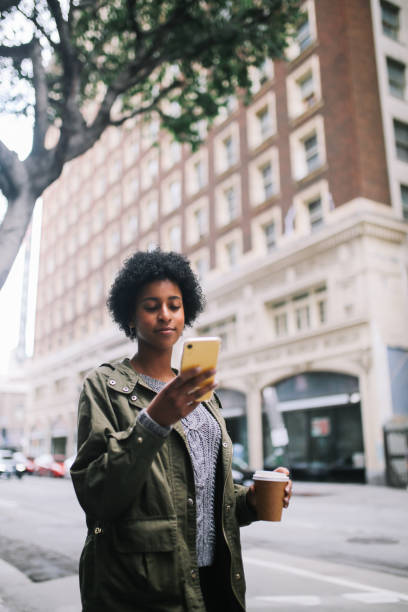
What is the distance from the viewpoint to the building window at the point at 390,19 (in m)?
22.9

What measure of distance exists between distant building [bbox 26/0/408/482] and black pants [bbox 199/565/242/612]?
14200 mm

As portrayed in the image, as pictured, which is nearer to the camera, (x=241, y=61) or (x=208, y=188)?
(x=241, y=61)

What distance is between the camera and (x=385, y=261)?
66.7 ft

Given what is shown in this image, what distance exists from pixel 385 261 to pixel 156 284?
64.4ft

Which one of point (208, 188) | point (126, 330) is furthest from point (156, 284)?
point (208, 188)

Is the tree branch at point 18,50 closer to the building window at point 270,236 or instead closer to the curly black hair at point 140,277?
the curly black hair at point 140,277

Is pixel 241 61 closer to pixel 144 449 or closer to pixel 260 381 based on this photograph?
pixel 144 449

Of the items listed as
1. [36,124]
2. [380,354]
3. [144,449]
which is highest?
[36,124]

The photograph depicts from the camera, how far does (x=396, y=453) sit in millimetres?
18016

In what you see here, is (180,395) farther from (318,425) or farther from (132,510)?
(318,425)

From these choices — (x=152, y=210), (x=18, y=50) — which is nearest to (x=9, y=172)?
(x=18, y=50)

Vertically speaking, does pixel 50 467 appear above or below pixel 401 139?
below

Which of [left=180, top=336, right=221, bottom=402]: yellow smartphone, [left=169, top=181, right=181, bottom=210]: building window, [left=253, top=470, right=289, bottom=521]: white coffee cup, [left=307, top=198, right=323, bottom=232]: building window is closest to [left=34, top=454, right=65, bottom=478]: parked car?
[left=169, top=181, right=181, bottom=210]: building window

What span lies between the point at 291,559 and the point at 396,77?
21993 mm
